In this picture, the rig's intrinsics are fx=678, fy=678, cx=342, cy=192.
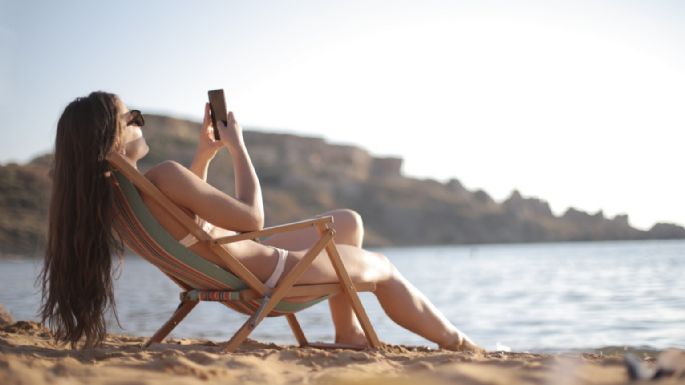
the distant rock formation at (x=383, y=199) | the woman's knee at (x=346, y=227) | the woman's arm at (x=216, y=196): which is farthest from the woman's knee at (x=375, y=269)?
the distant rock formation at (x=383, y=199)

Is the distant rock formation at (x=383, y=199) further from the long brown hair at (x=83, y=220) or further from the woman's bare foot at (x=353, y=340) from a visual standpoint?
the long brown hair at (x=83, y=220)

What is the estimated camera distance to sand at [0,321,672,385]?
1.88 metres

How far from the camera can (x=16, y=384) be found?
1.81 metres

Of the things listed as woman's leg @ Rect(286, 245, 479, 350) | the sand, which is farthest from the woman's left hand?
the sand

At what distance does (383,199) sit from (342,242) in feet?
259

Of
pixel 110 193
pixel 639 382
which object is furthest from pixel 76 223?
pixel 639 382

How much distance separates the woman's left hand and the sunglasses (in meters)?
0.31

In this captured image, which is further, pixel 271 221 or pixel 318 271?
pixel 271 221

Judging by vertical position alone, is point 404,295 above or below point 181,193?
below

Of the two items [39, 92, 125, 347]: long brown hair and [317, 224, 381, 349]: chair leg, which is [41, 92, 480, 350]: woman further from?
[317, 224, 381, 349]: chair leg

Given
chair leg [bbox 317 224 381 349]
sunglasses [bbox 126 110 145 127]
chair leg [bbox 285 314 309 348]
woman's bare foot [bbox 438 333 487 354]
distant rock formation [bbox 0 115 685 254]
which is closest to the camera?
sunglasses [bbox 126 110 145 127]

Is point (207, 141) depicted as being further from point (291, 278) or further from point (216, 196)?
point (291, 278)

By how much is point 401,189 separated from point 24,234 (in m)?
48.1

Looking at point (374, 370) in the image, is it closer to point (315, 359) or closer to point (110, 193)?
point (315, 359)
